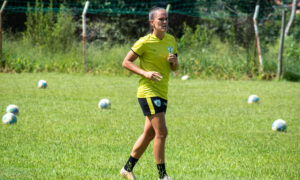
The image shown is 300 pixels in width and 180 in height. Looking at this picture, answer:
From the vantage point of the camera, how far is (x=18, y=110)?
8461mm

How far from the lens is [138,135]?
277 inches

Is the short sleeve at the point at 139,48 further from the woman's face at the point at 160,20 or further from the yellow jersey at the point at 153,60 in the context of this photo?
the woman's face at the point at 160,20

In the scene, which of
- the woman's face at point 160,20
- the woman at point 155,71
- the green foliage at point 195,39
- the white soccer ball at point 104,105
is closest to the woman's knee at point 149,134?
the woman at point 155,71

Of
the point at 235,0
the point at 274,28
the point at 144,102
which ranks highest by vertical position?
the point at 144,102

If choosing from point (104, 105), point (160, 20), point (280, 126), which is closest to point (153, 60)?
point (160, 20)

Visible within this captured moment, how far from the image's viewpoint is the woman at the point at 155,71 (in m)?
4.45

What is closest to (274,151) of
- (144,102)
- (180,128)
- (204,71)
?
(180,128)

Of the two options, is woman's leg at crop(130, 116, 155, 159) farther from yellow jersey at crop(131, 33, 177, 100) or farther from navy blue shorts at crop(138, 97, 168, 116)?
yellow jersey at crop(131, 33, 177, 100)

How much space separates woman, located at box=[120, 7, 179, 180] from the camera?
14.6 feet

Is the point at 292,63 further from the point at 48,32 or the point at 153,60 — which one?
the point at 153,60

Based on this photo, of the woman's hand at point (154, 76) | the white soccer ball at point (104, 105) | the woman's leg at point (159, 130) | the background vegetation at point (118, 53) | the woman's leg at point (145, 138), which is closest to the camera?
the woman's hand at point (154, 76)

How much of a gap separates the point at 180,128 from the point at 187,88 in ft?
19.5

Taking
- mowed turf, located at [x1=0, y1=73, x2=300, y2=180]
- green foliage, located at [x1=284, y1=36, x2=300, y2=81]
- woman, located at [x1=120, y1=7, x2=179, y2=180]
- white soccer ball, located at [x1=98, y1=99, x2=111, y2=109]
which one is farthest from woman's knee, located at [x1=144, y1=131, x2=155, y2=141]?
green foliage, located at [x1=284, y1=36, x2=300, y2=81]

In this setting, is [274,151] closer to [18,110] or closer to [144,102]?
[144,102]
